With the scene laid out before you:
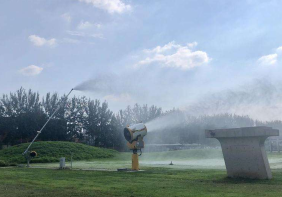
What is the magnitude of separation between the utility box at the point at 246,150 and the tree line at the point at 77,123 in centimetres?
4903

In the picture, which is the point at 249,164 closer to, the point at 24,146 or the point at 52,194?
the point at 52,194

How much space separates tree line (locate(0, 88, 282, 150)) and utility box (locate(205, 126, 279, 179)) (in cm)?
4903

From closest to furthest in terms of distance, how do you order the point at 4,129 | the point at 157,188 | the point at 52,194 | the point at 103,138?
the point at 52,194
the point at 157,188
the point at 4,129
the point at 103,138

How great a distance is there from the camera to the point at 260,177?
13.9m

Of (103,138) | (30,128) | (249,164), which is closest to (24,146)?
(30,128)

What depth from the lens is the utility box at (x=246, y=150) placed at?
1376 centimetres

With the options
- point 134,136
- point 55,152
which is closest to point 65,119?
point 55,152

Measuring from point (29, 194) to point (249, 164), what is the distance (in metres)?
8.50

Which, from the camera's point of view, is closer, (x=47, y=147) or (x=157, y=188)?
(x=157, y=188)

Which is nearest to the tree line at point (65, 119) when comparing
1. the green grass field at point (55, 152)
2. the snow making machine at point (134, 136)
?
the green grass field at point (55, 152)

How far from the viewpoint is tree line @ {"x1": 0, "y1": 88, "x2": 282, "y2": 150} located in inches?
2763

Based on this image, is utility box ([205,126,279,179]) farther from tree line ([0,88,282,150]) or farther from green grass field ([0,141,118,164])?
tree line ([0,88,282,150])

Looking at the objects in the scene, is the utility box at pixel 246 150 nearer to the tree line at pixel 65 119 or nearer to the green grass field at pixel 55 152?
the green grass field at pixel 55 152

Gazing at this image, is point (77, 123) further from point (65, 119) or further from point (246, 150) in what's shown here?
point (246, 150)
